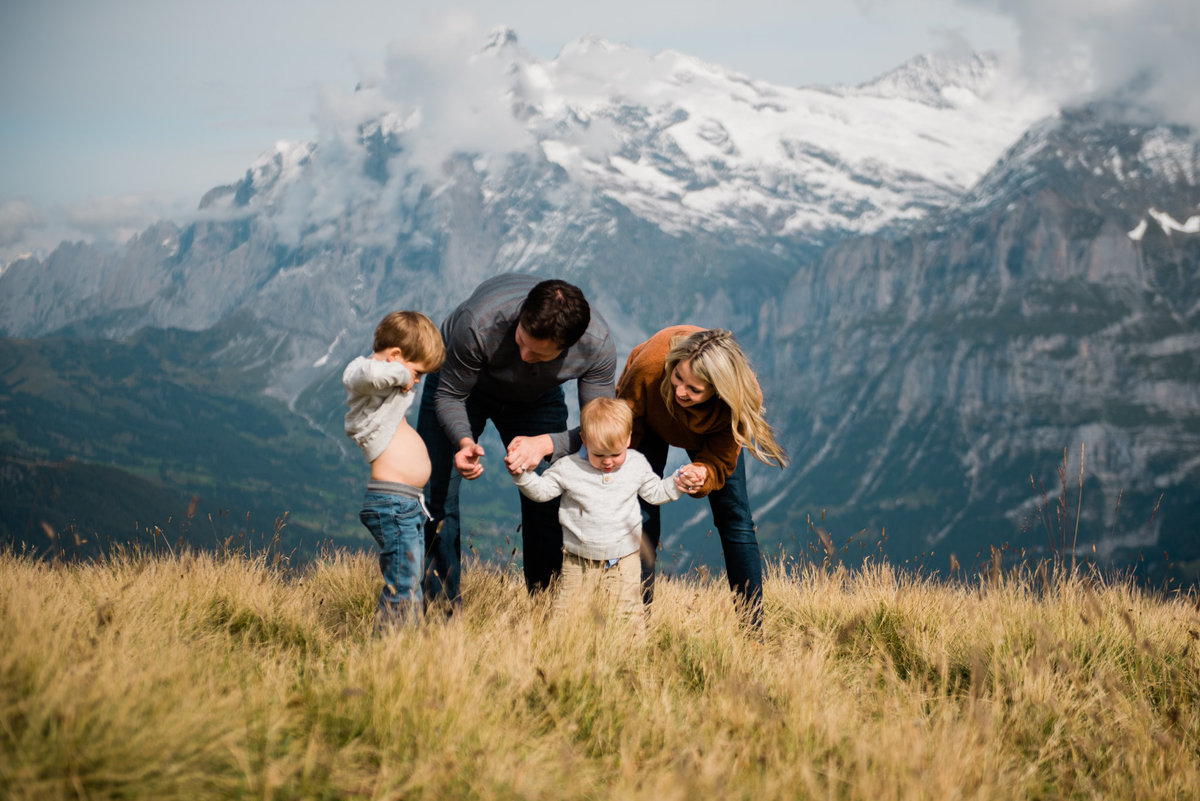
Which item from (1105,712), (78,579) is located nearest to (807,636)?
(1105,712)

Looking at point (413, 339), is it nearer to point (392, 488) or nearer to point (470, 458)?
point (470, 458)

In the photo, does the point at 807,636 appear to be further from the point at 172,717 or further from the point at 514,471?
the point at 172,717

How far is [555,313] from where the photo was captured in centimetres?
450

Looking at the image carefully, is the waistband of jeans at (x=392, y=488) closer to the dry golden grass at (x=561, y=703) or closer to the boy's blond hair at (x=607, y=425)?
the dry golden grass at (x=561, y=703)

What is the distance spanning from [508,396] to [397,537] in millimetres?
1309

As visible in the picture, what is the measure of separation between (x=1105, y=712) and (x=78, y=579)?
20.3 feet

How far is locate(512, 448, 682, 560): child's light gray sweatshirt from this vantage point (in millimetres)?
5121

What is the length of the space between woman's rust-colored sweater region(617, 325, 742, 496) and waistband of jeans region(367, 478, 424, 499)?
153 centimetres

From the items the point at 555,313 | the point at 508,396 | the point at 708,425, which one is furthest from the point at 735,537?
the point at 555,313

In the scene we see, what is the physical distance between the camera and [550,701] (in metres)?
3.49

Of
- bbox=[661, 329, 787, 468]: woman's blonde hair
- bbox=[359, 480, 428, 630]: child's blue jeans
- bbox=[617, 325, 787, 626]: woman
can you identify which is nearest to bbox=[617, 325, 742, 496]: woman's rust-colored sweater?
bbox=[617, 325, 787, 626]: woman

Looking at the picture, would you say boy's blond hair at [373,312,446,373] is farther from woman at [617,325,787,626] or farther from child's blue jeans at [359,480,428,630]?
woman at [617,325,787,626]

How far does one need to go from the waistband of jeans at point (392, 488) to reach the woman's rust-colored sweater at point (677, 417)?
1.53 metres

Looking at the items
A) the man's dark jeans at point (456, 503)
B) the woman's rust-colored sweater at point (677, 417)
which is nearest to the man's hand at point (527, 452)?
the man's dark jeans at point (456, 503)
